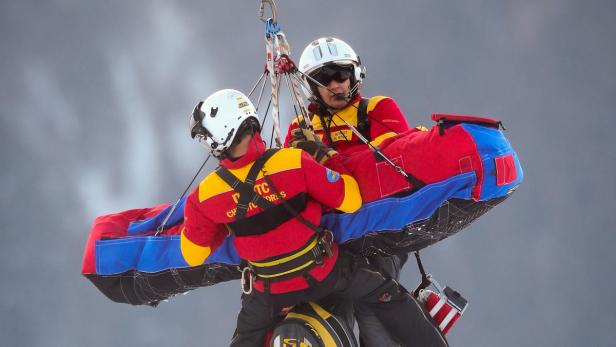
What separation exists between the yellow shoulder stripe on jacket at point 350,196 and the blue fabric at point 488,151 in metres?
0.75

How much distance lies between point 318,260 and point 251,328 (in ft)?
2.52

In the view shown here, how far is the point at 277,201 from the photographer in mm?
3676

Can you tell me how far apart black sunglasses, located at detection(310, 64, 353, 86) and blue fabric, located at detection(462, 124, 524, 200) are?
3.89 feet

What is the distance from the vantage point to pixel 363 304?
4.37 metres

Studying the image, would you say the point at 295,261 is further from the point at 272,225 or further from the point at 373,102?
the point at 373,102

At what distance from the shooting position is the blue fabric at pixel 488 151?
3.81 m

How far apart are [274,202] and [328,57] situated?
149 centimetres

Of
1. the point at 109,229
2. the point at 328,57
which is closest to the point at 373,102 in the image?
the point at 328,57

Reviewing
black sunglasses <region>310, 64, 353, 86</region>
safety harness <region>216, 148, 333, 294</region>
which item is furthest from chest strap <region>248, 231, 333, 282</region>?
black sunglasses <region>310, 64, 353, 86</region>

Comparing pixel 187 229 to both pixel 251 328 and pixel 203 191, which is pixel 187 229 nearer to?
pixel 203 191

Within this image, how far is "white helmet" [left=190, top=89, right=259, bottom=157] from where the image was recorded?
365 cm

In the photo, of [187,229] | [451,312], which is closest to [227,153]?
[187,229]

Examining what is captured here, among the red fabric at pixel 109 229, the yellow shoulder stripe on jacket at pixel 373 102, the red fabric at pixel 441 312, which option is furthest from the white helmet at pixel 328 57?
the red fabric at pixel 441 312

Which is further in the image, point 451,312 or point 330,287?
point 451,312
